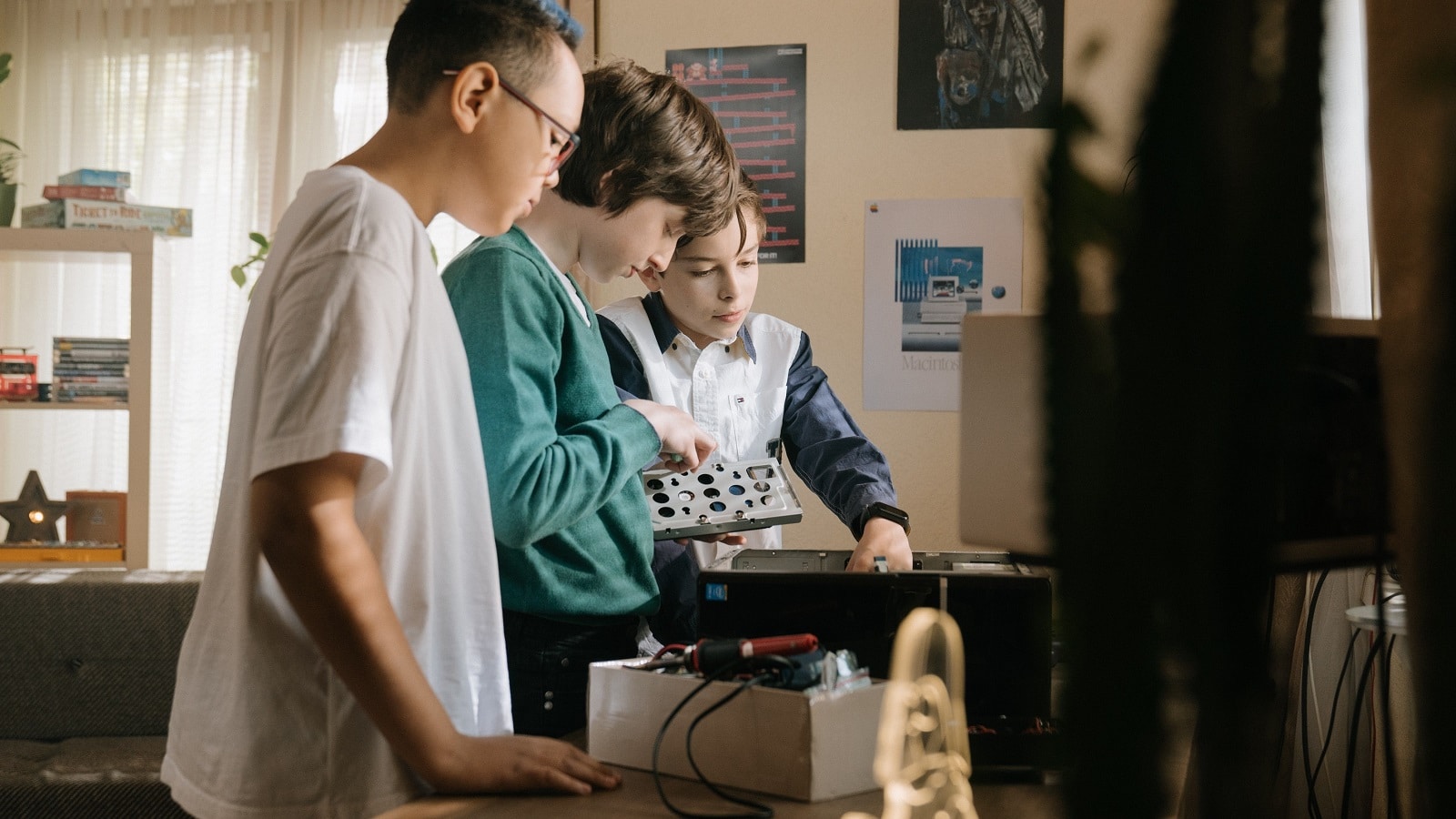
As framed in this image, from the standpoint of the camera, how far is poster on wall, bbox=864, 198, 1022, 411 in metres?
3.07

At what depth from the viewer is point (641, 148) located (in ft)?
4.07

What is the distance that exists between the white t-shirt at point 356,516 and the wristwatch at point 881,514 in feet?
2.38

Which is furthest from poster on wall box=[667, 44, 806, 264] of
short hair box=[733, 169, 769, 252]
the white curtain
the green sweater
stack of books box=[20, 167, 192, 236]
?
the green sweater

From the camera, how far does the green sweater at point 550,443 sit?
3.11 ft

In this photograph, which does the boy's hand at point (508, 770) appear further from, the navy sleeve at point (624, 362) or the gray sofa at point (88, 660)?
the gray sofa at point (88, 660)

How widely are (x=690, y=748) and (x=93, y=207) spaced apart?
2.89 m

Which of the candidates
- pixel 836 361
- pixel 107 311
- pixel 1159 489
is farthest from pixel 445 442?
pixel 107 311

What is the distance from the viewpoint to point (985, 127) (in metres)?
3.06

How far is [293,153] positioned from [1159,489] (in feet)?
12.1

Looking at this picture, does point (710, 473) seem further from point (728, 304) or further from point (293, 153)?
point (293, 153)

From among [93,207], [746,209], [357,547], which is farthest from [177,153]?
[357,547]

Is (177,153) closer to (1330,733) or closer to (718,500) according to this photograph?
(718,500)

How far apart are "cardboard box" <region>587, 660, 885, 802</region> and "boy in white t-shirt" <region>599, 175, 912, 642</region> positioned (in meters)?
0.73

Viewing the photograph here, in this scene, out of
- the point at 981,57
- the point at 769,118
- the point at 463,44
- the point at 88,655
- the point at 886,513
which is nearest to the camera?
the point at 463,44
